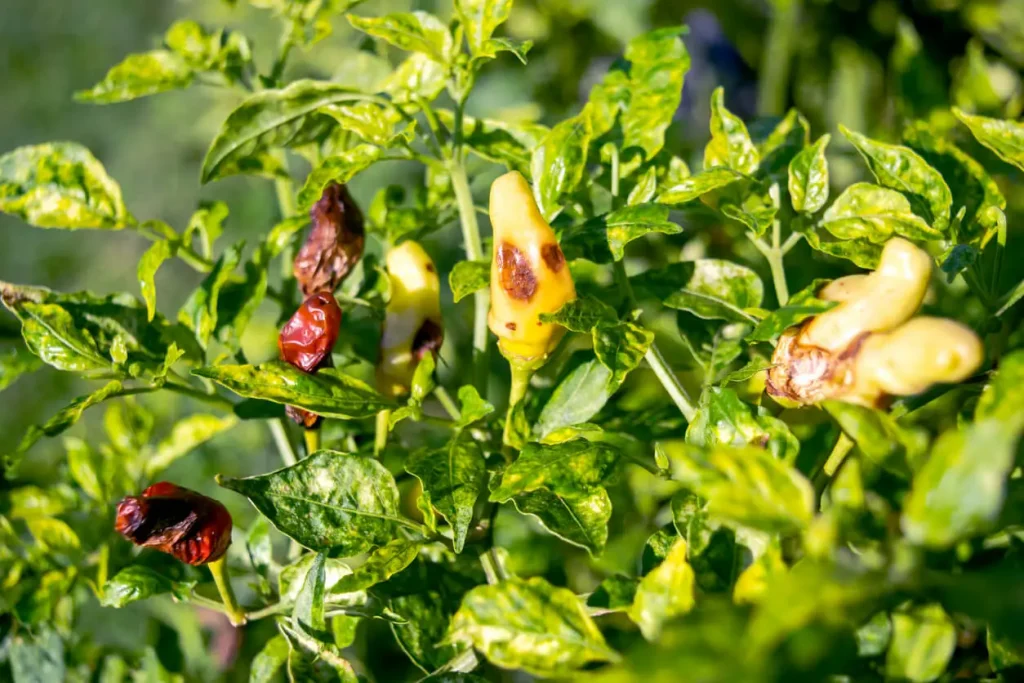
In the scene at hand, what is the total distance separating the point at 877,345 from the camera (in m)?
0.51

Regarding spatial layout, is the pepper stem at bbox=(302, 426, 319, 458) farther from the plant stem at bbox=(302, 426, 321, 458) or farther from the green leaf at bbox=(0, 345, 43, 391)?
the green leaf at bbox=(0, 345, 43, 391)

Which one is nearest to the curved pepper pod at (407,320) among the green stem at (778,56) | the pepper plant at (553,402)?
the pepper plant at (553,402)

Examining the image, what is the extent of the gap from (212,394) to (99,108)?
191 cm

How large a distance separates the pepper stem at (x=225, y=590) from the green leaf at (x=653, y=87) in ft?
1.56

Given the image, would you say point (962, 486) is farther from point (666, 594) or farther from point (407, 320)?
point (407, 320)

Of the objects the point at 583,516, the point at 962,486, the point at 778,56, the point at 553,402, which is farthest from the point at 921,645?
the point at 778,56

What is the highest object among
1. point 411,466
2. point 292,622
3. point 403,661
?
point 411,466

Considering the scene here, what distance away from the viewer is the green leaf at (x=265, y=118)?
74 centimetres

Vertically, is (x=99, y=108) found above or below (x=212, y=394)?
below

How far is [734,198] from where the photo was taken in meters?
0.71

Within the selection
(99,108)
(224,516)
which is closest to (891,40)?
(224,516)

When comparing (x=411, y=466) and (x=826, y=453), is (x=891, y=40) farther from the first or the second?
(x=411, y=466)

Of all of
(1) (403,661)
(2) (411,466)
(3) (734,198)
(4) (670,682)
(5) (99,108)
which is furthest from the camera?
Answer: (5) (99,108)

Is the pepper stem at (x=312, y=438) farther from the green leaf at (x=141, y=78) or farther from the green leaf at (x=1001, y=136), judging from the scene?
the green leaf at (x=1001, y=136)
